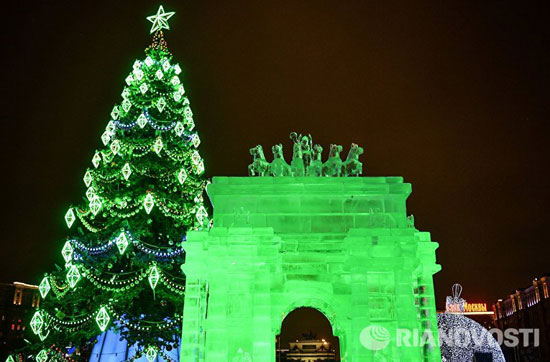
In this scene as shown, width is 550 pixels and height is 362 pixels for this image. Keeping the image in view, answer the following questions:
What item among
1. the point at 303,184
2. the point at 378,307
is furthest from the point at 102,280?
the point at 378,307

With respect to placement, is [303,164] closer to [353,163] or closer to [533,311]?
[353,163]

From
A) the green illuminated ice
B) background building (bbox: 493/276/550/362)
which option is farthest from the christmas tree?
background building (bbox: 493/276/550/362)

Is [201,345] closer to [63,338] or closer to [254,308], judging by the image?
[254,308]

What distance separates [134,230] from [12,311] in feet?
219

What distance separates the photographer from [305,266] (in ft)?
52.3

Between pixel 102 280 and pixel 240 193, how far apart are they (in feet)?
23.3

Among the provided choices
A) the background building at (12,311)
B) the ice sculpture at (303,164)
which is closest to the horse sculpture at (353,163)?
the ice sculpture at (303,164)

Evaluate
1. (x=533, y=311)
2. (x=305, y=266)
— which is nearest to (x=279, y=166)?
(x=305, y=266)

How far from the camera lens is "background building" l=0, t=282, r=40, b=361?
73938mm

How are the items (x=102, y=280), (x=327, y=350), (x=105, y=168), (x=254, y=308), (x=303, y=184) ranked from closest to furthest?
(x=254, y=308) → (x=303, y=184) → (x=102, y=280) → (x=105, y=168) → (x=327, y=350)

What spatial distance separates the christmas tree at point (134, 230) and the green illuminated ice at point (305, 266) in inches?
191

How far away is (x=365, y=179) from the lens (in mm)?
15766

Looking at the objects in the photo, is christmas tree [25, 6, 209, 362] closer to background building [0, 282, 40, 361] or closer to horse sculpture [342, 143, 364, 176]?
horse sculpture [342, 143, 364, 176]

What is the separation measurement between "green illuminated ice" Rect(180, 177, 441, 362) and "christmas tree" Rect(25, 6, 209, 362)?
4842mm
